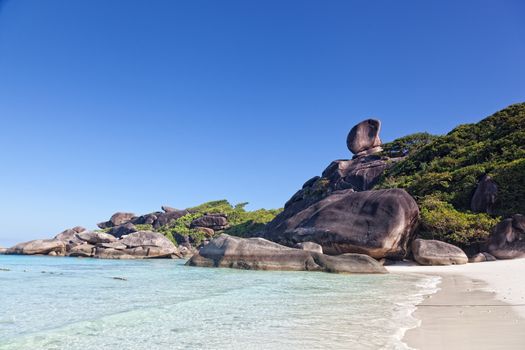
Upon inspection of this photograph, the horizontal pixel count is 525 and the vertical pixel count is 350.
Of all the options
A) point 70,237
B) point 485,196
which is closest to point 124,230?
point 70,237

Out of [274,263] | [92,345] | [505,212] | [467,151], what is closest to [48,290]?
[92,345]

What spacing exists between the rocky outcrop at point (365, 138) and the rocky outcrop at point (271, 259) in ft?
88.8

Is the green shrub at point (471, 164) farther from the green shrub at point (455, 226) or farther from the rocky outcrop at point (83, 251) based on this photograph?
the rocky outcrop at point (83, 251)

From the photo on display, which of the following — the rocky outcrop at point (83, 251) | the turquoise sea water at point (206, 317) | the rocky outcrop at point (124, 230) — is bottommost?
the turquoise sea water at point (206, 317)

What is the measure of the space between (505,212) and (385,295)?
50.3ft

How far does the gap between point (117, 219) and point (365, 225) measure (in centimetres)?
5084

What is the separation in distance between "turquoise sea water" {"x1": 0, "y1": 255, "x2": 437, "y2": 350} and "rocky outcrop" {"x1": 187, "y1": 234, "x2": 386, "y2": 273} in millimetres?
4811

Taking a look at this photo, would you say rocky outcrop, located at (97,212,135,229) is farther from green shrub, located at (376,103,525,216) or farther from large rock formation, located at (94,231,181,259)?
green shrub, located at (376,103,525,216)

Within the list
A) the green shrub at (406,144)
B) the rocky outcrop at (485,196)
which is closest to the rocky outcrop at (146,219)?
the green shrub at (406,144)

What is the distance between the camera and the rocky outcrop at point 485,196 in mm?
20172

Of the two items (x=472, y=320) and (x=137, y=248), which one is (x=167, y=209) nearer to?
(x=137, y=248)

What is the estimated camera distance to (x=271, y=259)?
1553 centimetres

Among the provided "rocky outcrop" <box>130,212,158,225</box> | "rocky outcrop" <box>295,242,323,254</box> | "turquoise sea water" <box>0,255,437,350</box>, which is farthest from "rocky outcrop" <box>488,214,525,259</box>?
"rocky outcrop" <box>130,212,158,225</box>

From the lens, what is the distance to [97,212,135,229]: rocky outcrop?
197 feet
